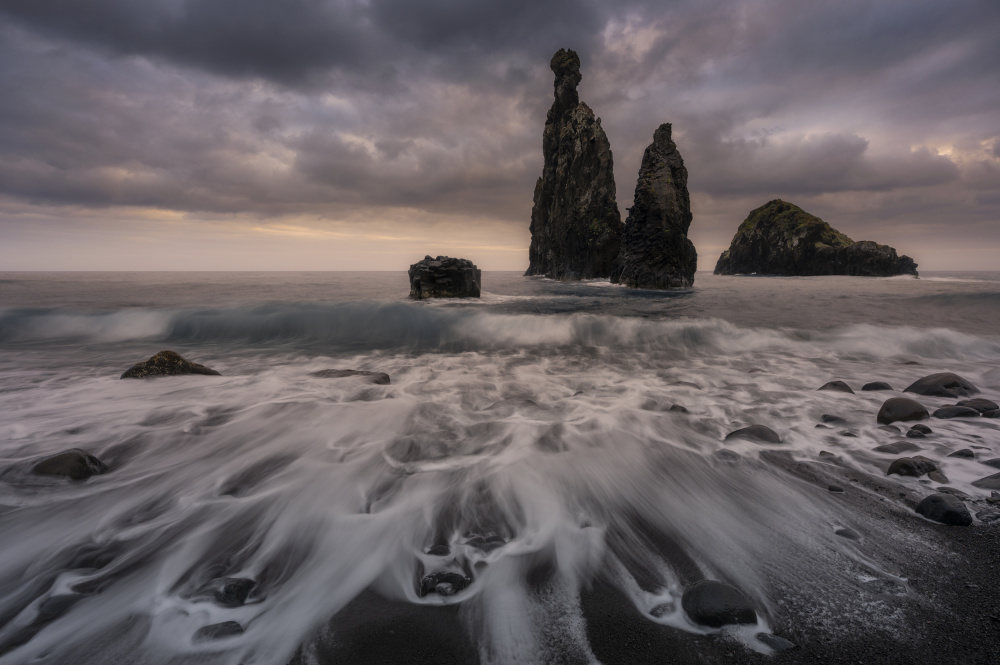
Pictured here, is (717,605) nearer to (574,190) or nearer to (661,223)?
(661,223)

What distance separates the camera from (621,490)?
323 cm

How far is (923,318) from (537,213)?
5822cm

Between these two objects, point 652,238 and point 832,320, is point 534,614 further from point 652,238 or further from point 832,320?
point 652,238

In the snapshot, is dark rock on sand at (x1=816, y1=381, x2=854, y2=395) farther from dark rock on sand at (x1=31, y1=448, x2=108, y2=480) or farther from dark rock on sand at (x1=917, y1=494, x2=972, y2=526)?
dark rock on sand at (x1=31, y1=448, x2=108, y2=480)

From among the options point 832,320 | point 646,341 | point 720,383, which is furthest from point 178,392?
point 832,320

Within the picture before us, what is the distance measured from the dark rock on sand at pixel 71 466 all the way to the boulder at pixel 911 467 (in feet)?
22.3

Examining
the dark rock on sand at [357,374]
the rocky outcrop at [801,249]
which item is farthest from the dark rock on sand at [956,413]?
the rocky outcrop at [801,249]

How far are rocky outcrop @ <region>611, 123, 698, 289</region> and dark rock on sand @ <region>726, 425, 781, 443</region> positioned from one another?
32.9 metres

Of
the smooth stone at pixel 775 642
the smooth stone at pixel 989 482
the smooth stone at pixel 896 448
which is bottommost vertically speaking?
the smooth stone at pixel 775 642

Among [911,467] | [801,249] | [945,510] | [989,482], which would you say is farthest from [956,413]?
[801,249]

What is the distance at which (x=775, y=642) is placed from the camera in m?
1.67

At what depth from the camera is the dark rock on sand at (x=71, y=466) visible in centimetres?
332

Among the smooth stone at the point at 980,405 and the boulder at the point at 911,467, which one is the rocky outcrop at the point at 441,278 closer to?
the smooth stone at the point at 980,405

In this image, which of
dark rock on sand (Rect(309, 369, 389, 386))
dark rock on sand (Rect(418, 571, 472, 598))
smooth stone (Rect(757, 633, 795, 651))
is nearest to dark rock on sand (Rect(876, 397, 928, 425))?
smooth stone (Rect(757, 633, 795, 651))
